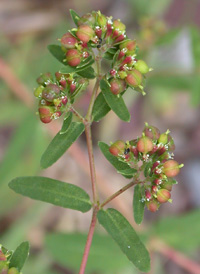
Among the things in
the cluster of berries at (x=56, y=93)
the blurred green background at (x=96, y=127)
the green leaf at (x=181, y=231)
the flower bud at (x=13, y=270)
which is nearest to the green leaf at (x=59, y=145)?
the cluster of berries at (x=56, y=93)

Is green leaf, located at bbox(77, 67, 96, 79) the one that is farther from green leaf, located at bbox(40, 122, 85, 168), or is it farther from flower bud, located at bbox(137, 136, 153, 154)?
flower bud, located at bbox(137, 136, 153, 154)

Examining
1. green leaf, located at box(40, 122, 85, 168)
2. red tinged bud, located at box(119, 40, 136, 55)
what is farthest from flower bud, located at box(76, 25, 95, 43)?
green leaf, located at box(40, 122, 85, 168)

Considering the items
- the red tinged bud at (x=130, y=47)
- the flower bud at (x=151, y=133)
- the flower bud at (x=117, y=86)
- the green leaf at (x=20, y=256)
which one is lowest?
the green leaf at (x=20, y=256)

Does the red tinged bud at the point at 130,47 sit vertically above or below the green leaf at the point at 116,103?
above

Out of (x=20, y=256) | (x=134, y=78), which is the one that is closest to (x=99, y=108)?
(x=134, y=78)

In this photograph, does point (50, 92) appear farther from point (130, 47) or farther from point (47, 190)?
point (47, 190)

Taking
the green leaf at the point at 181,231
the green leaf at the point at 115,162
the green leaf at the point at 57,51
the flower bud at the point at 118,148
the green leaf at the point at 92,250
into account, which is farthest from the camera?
the green leaf at the point at 181,231

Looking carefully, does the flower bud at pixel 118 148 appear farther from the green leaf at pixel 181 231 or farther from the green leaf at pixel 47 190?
the green leaf at pixel 181 231
